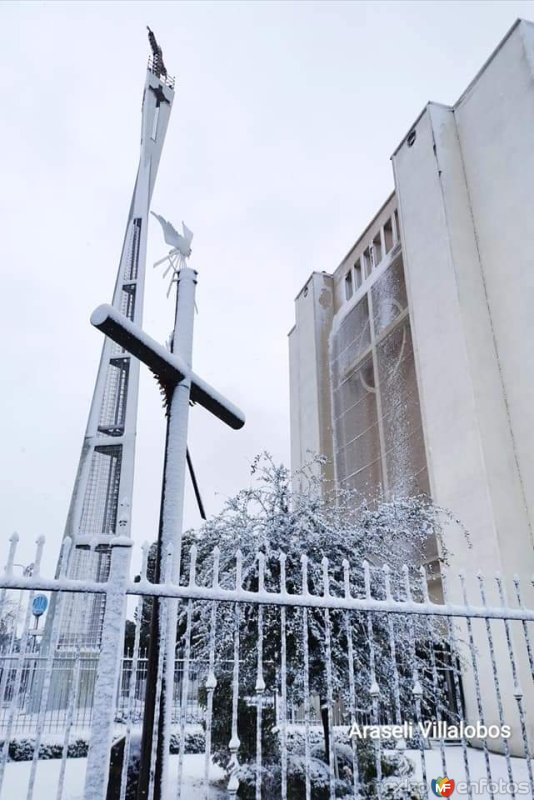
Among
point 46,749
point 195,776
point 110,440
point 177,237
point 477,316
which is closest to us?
point 177,237

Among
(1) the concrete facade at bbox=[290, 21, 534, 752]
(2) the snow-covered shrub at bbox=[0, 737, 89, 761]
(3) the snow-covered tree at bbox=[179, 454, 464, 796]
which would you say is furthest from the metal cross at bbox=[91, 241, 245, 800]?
(1) the concrete facade at bbox=[290, 21, 534, 752]

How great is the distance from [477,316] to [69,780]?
9.90 meters

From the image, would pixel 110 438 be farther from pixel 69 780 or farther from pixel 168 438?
pixel 168 438

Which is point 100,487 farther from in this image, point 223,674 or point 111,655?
point 111,655

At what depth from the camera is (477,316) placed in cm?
1107

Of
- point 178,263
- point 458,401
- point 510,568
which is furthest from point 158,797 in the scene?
point 458,401

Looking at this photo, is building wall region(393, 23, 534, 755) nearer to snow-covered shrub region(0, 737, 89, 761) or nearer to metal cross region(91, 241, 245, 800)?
snow-covered shrub region(0, 737, 89, 761)

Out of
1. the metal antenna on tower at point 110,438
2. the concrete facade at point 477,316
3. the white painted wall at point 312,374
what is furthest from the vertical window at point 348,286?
the metal antenna on tower at point 110,438

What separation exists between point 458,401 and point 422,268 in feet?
11.6

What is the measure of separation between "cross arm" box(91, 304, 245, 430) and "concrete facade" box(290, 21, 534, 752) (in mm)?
6827

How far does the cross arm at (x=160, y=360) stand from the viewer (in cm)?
253

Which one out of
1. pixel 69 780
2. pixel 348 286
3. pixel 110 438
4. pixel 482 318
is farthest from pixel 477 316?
pixel 110 438

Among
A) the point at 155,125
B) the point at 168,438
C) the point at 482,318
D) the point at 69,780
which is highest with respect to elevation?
the point at 155,125

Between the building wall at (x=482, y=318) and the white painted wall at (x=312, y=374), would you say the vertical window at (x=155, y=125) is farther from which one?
the building wall at (x=482, y=318)
